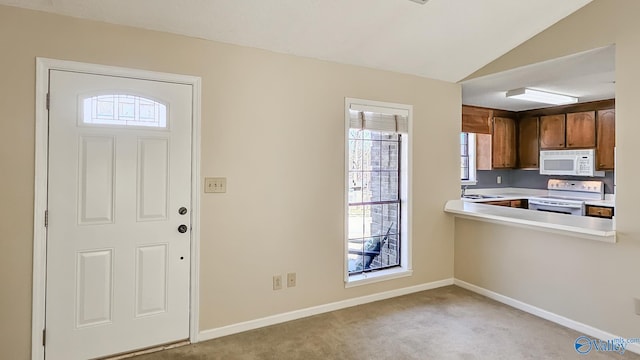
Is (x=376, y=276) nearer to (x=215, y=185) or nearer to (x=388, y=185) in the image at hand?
(x=388, y=185)

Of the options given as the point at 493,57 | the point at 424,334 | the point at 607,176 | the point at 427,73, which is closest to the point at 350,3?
the point at 427,73

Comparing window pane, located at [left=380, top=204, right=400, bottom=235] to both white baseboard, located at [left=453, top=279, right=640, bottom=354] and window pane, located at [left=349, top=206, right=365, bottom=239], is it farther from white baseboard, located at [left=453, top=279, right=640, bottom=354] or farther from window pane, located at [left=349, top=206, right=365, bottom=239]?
white baseboard, located at [left=453, top=279, right=640, bottom=354]

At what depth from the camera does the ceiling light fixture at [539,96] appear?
4223 millimetres

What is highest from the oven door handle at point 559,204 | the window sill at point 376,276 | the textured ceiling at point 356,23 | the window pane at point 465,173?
the textured ceiling at point 356,23

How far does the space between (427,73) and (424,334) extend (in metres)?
2.60

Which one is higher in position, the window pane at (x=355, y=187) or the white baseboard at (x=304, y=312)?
the window pane at (x=355, y=187)

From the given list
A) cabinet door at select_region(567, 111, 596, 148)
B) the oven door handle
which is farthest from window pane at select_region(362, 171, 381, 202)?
cabinet door at select_region(567, 111, 596, 148)

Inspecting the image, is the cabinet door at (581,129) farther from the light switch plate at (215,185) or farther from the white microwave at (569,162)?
the light switch plate at (215,185)

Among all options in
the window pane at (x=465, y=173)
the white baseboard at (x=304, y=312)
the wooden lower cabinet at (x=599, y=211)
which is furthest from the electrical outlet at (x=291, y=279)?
the wooden lower cabinet at (x=599, y=211)

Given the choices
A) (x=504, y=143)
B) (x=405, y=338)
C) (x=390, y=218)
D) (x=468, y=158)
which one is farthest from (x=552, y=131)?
(x=405, y=338)

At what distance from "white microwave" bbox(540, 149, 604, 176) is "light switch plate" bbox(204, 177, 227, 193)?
5069mm

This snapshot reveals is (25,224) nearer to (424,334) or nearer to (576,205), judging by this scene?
(424,334)

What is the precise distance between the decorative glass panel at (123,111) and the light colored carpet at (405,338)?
171 centimetres

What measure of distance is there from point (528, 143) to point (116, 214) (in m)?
6.06
